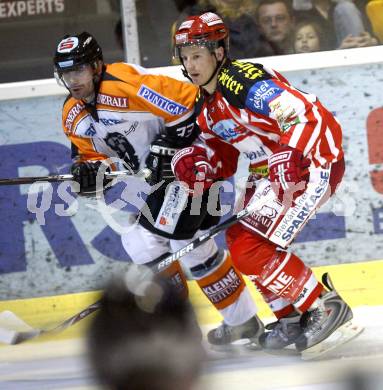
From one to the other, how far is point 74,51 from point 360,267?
76.0 inches

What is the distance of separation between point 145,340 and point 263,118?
111 centimetres

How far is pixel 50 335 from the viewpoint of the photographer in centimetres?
474

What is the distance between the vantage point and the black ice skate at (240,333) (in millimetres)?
4398

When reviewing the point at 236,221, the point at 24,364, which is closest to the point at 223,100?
the point at 236,221

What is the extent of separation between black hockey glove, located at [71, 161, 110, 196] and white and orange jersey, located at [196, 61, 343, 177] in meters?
0.47

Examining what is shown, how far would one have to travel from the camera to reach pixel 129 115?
14.0 feet

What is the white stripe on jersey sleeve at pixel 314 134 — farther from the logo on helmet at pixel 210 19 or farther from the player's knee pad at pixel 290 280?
the logo on helmet at pixel 210 19

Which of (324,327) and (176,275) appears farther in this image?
(176,275)

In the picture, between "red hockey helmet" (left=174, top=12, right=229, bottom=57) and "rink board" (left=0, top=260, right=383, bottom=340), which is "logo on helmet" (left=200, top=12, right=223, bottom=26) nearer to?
"red hockey helmet" (left=174, top=12, right=229, bottom=57)

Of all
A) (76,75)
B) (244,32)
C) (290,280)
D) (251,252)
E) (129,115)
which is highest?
(244,32)

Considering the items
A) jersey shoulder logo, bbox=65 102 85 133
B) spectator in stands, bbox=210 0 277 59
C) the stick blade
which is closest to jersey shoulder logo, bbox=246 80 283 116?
jersey shoulder logo, bbox=65 102 85 133

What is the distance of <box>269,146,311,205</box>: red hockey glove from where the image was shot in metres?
3.70

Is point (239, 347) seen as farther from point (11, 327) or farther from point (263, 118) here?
point (11, 327)

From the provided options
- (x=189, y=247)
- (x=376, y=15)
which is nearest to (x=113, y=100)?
(x=189, y=247)
